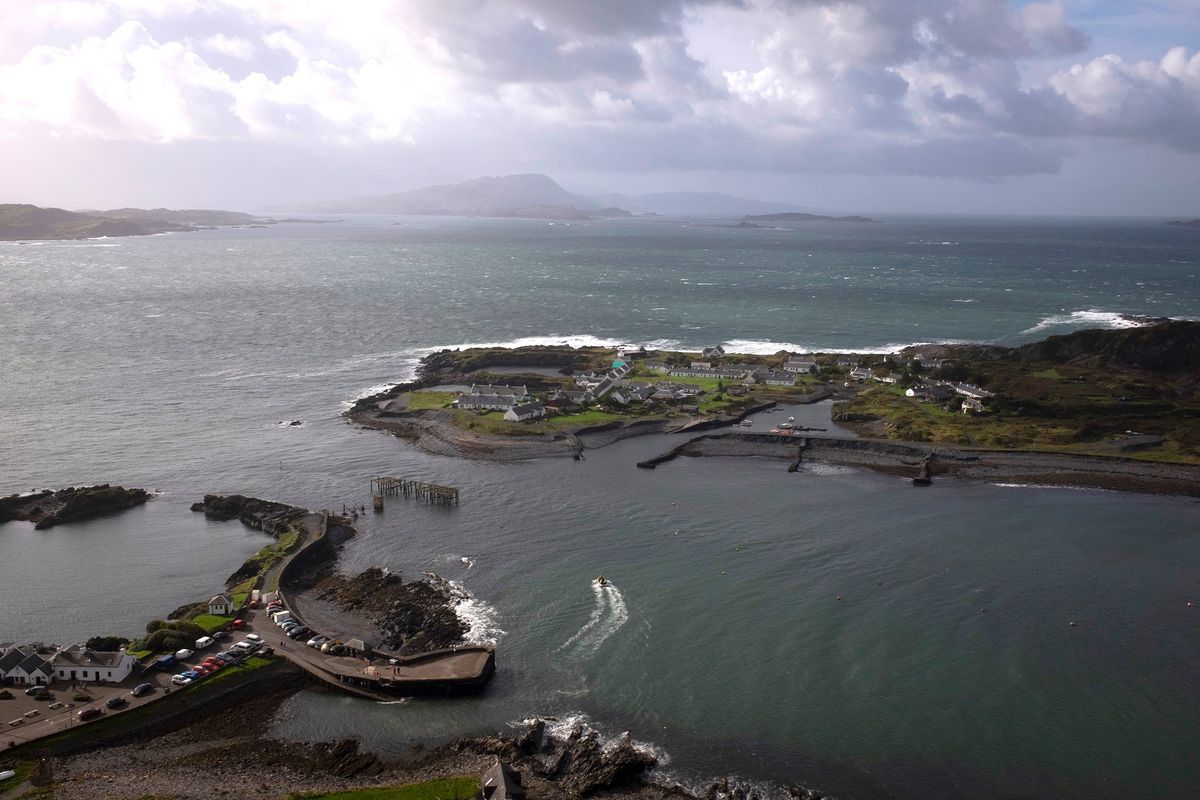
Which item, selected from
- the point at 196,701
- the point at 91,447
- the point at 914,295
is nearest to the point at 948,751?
the point at 196,701

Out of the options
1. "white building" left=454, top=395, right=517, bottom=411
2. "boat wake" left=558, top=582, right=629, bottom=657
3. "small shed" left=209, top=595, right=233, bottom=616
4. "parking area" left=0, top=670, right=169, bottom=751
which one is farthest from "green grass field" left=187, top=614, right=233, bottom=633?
"white building" left=454, top=395, right=517, bottom=411

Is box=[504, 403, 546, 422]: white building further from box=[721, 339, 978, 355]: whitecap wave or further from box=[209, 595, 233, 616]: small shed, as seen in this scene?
box=[721, 339, 978, 355]: whitecap wave

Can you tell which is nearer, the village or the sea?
the sea

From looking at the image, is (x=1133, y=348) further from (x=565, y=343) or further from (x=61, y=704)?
(x=61, y=704)

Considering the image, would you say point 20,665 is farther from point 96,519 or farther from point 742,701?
point 742,701

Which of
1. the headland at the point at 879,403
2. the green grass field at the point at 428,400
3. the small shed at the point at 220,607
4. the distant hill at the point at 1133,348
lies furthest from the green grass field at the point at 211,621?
the distant hill at the point at 1133,348
